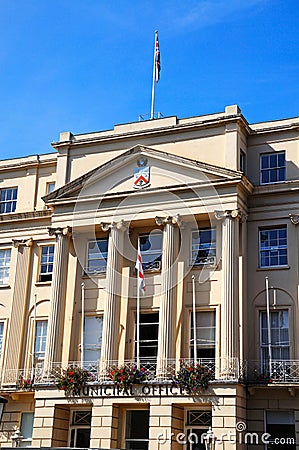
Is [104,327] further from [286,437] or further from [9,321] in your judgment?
[286,437]

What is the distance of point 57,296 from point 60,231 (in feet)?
10.4

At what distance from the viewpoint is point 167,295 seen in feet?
96.9

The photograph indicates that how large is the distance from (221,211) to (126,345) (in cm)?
711

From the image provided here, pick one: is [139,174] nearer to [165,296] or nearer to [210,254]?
[210,254]

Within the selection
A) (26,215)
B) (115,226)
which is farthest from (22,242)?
(115,226)

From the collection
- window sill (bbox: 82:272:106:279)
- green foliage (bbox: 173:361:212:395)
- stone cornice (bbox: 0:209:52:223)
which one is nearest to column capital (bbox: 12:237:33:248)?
stone cornice (bbox: 0:209:52:223)

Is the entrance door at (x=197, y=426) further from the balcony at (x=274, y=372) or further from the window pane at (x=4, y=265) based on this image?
the window pane at (x=4, y=265)

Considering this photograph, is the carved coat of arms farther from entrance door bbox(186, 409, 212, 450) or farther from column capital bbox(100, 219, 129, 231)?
entrance door bbox(186, 409, 212, 450)

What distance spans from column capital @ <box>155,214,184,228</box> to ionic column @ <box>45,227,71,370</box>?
464 centimetres

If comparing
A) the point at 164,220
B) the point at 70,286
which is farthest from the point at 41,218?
the point at 164,220

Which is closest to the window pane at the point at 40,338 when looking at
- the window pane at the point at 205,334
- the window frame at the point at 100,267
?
the window frame at the point at 100,267

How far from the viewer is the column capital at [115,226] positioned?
3155 cm

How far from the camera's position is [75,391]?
96.5 ft

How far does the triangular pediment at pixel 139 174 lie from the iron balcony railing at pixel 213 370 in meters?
7.65
